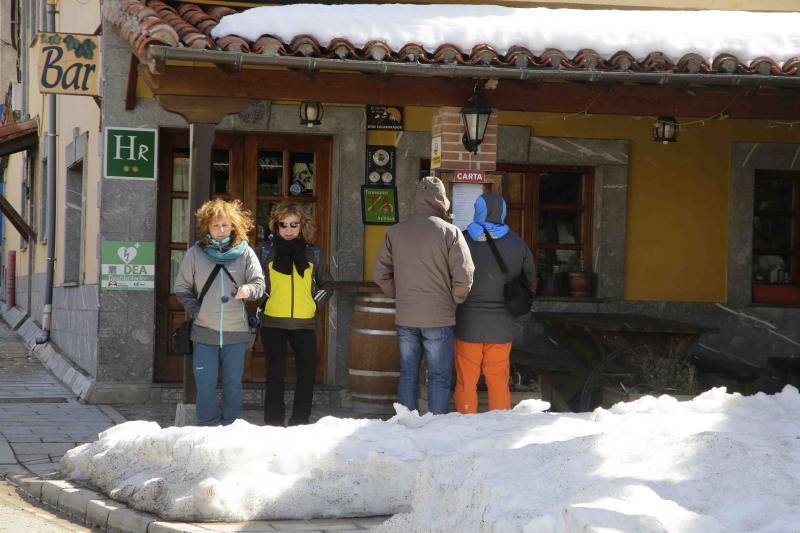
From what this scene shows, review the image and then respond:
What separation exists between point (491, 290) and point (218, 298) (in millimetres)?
1782

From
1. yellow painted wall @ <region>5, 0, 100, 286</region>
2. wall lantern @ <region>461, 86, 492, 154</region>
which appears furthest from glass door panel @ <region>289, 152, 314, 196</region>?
wall lantern @ <region>461, 86, 492, 154</region>

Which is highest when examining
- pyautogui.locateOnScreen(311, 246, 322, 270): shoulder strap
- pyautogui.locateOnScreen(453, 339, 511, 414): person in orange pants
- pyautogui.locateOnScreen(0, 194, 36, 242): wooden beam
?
pyautogui.locateOnScreen(0, 194, 36, 242): wooden beam

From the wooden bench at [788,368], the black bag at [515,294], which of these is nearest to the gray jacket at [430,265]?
the black bag at [515,294]

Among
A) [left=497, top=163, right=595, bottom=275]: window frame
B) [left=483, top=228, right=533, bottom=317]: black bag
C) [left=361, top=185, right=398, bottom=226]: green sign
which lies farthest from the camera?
[left=497, top=163, right=595, bottom=275]: window frame

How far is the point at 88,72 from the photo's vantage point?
1033 centimetres

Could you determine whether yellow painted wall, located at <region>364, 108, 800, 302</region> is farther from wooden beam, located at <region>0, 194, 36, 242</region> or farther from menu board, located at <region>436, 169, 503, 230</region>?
wooden beam, located at <region>0, 194, 36, 242</region>

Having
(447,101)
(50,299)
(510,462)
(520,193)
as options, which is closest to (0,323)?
(50,299)

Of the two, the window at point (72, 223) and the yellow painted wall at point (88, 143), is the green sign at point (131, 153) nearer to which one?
the yellow painted wall at point (88, 143)

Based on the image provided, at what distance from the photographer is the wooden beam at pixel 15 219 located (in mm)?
17062

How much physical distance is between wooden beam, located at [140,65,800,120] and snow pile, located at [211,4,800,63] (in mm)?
320

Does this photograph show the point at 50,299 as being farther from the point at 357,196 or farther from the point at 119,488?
the point at 119,488

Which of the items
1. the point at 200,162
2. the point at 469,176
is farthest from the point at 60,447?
the point at 469,176

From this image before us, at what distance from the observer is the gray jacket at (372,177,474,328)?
26.0 feet

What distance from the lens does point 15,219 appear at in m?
17.2
